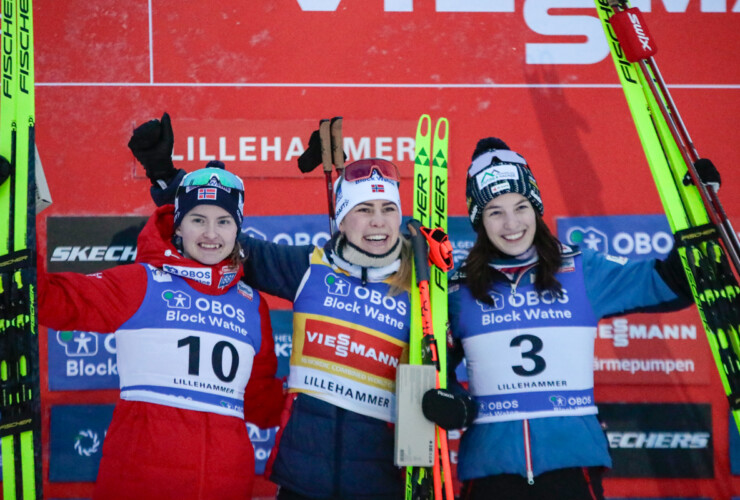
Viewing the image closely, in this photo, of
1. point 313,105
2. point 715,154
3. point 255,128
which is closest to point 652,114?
point 715,154

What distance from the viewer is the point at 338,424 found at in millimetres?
→ 2654

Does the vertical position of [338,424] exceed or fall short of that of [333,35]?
it falls short

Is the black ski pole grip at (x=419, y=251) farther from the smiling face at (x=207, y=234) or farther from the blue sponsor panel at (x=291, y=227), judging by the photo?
the blue sponsor panel at (x=291, y=227)

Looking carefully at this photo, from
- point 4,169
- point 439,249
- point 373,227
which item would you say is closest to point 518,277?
point 439,249

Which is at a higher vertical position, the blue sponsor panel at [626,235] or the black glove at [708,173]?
the blue sponsor panel at [626,235]

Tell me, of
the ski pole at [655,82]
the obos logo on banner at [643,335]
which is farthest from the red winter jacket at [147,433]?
the obos logo on banner at [643,335]

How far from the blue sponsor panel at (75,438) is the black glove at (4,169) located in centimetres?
169

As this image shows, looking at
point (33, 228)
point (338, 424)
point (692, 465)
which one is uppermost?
point (33, 228)

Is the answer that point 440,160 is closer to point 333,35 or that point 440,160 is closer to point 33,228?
point 333,35

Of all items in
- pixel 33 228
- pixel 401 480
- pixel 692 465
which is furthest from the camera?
pixel 692 465

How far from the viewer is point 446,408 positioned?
2561mm

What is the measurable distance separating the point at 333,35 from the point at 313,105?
0.39 m

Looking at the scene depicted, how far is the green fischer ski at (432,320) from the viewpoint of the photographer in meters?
2.64

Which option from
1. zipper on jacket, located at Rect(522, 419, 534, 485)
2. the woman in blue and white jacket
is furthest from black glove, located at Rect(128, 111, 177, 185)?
zipper on jacket, located at Rect(522, 419, 534, 485)
